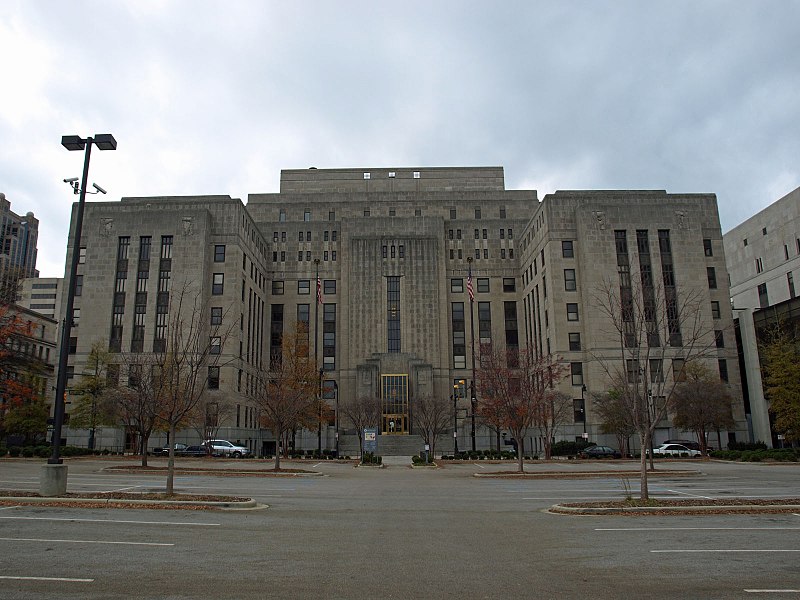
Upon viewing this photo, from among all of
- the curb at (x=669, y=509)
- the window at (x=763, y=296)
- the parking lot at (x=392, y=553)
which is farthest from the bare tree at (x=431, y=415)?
the window at (x=763, y=296)

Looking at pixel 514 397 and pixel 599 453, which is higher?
pixel 514 397

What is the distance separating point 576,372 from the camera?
67.6m

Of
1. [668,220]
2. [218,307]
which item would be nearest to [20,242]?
[218,307]

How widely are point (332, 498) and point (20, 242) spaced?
396ft

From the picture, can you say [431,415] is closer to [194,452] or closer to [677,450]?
[194,452]

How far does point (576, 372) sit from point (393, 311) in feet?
91.8

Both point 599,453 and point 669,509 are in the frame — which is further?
point 599,453

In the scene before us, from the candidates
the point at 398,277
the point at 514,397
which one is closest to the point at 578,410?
the point at 514,397

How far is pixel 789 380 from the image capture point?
46594 mm

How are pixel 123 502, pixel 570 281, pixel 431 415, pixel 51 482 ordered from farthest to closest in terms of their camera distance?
pixel 570 281, pixel 431 415, pixel 51 482, pixel 123 502

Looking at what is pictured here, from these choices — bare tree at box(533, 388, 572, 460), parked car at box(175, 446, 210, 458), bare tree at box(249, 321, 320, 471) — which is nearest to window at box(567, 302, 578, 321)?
bare tree at box(533, 388, 572, 460)

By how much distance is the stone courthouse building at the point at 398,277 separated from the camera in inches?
2702

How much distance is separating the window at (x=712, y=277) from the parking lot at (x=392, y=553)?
60840mm

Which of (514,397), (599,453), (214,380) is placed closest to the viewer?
(514,397)
